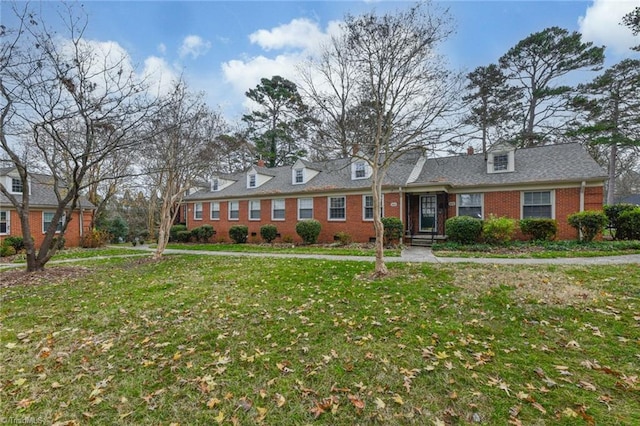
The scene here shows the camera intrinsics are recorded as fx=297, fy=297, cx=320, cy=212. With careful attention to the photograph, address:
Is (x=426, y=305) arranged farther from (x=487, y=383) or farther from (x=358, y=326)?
(x=487, y=383)

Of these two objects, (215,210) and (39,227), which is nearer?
(39,227)

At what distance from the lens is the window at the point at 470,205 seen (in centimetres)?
1449

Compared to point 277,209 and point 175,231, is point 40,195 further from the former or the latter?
point 277,209

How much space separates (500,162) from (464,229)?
4.73 m

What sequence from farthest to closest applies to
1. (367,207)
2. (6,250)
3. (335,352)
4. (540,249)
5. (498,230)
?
(367,207) < (6,250) < (498,230) < (540,249) < (335,352)

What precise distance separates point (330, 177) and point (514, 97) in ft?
55.0

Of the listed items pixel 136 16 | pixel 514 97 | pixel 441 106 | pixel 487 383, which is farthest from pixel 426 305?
pixel 514 97

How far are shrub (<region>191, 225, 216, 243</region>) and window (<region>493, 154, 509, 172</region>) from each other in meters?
17.7

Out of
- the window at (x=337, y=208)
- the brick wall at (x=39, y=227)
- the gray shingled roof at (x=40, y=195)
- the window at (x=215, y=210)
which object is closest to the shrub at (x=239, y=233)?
the window at (x=215, y=210)

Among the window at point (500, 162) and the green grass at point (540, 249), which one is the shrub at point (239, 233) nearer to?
the green grass at point (540, 249)

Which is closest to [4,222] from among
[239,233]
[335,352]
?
[239,233]

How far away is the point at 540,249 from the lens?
36.3 feet

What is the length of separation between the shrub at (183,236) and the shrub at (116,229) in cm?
472

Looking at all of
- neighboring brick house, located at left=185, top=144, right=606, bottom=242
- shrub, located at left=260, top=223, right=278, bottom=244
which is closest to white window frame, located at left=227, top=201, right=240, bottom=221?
neighboring brick house, located at left=185, top=144, right=606, bottom=242
